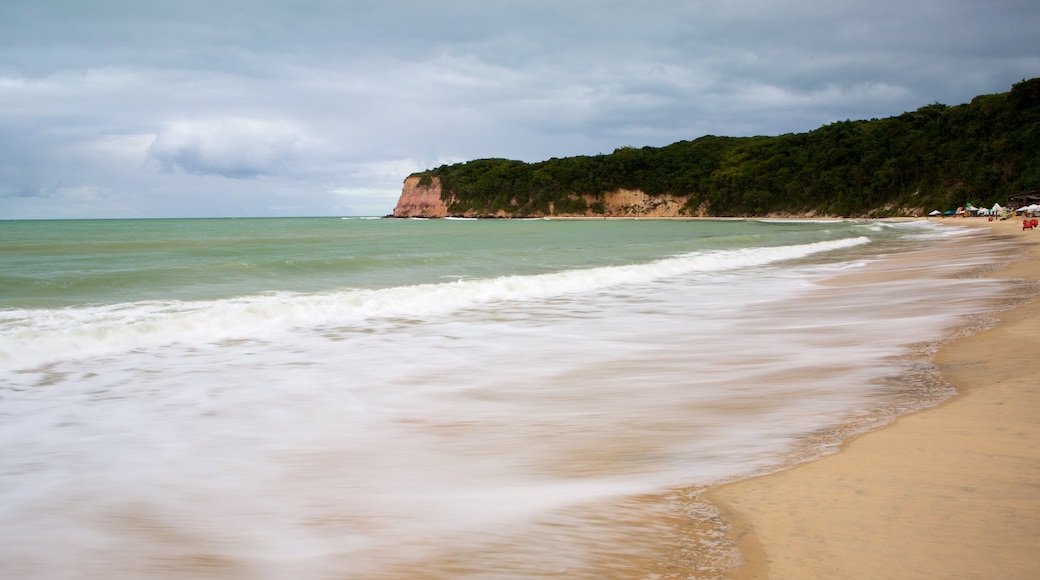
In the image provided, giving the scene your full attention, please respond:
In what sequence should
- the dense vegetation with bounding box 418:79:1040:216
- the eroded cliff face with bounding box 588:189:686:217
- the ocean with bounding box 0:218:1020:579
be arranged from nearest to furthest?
the ocean with bounding box 0:218:1020:579 → the dense vegetation with bounding box 418:79:1040:216 → the eroded cliff face with bounding box 588:189:686:217

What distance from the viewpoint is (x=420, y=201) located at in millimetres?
159875

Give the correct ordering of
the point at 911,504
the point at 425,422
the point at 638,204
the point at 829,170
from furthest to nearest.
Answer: the point at 638,204
the point at 829,170
the point at 425,422
the point at 911,504

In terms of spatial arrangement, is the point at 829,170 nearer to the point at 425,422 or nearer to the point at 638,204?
the point at 638,204

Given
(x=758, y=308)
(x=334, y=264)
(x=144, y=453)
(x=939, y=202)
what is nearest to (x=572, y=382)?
(x=144, y=453)

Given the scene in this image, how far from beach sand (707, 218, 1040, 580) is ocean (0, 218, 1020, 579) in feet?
0.66

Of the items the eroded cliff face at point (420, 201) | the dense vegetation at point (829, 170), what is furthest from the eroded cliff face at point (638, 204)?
the eroded cliff face at point (420, 201)

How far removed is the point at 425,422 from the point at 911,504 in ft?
10.0

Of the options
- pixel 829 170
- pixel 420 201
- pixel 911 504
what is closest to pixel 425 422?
pixel 911 504

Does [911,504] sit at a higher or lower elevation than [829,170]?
lower

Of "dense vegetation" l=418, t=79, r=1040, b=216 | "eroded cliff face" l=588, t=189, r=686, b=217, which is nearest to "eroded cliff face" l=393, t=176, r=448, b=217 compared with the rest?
"dense vegetation" l=418, t=79, r=1040, b=216

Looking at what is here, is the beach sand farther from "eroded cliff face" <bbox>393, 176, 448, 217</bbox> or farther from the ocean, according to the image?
"eroded cliff face" <bbox>393, 176, 448, 217</bbox>

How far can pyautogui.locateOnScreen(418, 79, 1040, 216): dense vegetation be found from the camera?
261 ft

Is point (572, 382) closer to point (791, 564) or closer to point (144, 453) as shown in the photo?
point (144, 453)

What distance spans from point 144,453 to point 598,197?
125 meters
